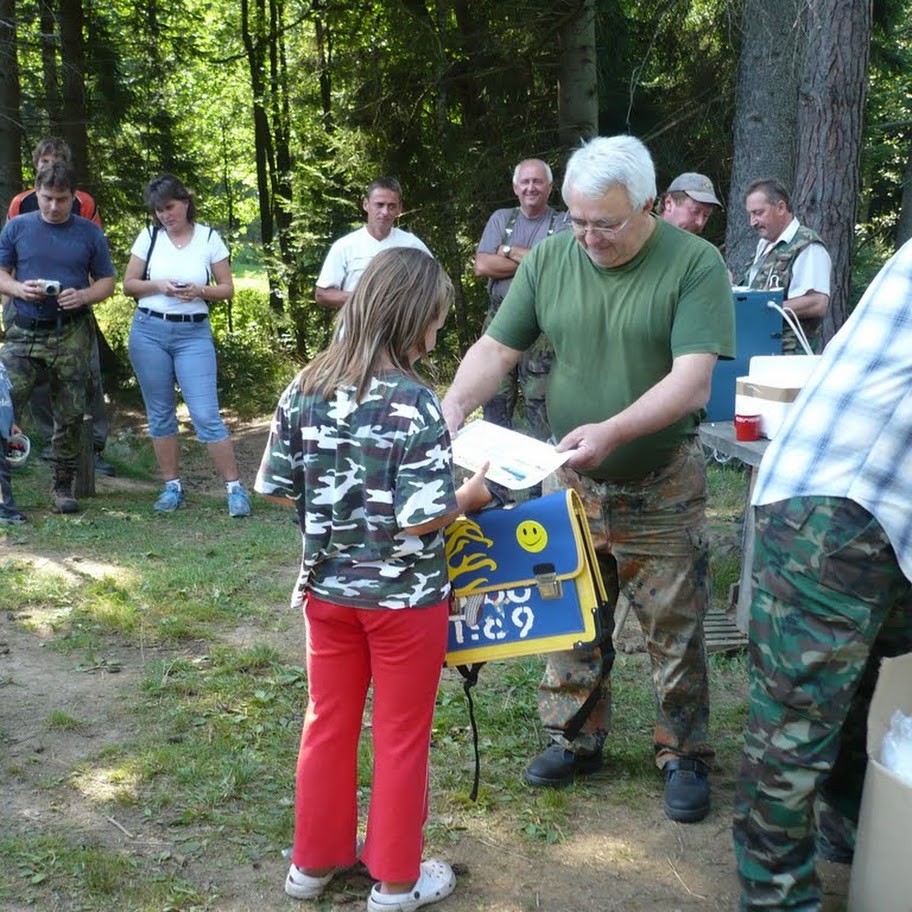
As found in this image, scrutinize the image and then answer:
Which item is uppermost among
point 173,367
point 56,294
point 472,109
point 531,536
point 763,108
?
point 472,109

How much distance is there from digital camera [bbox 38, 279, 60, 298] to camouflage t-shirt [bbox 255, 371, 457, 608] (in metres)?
4.34

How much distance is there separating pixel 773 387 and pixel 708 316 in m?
0.91

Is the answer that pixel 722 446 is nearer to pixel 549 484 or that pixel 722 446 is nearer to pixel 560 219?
pixel 549 484

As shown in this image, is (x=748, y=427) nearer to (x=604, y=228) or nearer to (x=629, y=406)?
(x=629, y=406)

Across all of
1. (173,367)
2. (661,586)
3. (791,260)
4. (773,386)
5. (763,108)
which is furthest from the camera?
(763,108)

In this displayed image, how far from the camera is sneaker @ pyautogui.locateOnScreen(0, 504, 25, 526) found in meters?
6.47

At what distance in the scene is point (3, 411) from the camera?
18.8 feet

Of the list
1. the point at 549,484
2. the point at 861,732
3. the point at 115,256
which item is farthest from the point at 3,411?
the point at 115,256

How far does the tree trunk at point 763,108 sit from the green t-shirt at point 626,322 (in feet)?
18.9

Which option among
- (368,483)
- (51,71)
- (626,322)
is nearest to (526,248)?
(626,322)

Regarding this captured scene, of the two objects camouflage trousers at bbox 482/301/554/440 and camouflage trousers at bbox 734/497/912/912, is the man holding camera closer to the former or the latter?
camouflage trousers at bbox 482/301/554/440

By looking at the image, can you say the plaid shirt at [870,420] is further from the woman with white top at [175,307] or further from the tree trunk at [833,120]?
the tree trunk at [833,120]

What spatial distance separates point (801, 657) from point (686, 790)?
46.5 inches

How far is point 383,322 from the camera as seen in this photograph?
262cm
